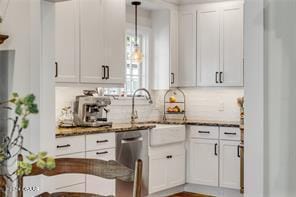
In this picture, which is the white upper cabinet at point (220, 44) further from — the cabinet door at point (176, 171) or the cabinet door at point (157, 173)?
the cabinet door at point (157, 173)

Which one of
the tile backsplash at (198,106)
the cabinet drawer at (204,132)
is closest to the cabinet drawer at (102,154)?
the tile backsplash at (198,106)

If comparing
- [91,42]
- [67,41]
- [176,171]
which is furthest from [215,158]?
[67,41]

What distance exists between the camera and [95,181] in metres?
4.05

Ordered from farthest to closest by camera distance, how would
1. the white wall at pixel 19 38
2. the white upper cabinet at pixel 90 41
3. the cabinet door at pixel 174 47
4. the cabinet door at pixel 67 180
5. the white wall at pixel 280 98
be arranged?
the cabinet door at pixel 174 47 → the white upper cabinet at pixel 90 41 → the cabinet door at pixel 67 180 → the white wall at pixel 19 38 → the white wall at pixel 280 98

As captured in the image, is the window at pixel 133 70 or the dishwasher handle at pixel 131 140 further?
the window at pixel 133 70

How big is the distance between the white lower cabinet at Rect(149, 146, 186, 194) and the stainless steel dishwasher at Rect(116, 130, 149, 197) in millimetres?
122

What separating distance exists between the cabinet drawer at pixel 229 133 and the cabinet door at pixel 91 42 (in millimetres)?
1775

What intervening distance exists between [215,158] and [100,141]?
76.0 inches

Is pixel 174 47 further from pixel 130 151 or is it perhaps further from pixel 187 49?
pixel 130 151

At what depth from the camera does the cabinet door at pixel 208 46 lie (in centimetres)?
573

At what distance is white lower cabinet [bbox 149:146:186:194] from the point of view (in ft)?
16.3

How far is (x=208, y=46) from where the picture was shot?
19.0 feet

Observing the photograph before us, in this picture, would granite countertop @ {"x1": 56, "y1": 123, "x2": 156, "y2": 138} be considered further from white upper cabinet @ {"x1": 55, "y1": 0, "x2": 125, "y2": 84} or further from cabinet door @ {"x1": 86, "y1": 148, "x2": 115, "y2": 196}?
white upper cabinet @ {"x1": 55, "y1": 0, "x2": 125, "y2": 84}

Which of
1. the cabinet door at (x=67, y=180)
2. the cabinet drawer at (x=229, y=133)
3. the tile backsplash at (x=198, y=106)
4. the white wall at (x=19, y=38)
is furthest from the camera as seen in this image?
the tile backsplash at (x=198, y=106)
